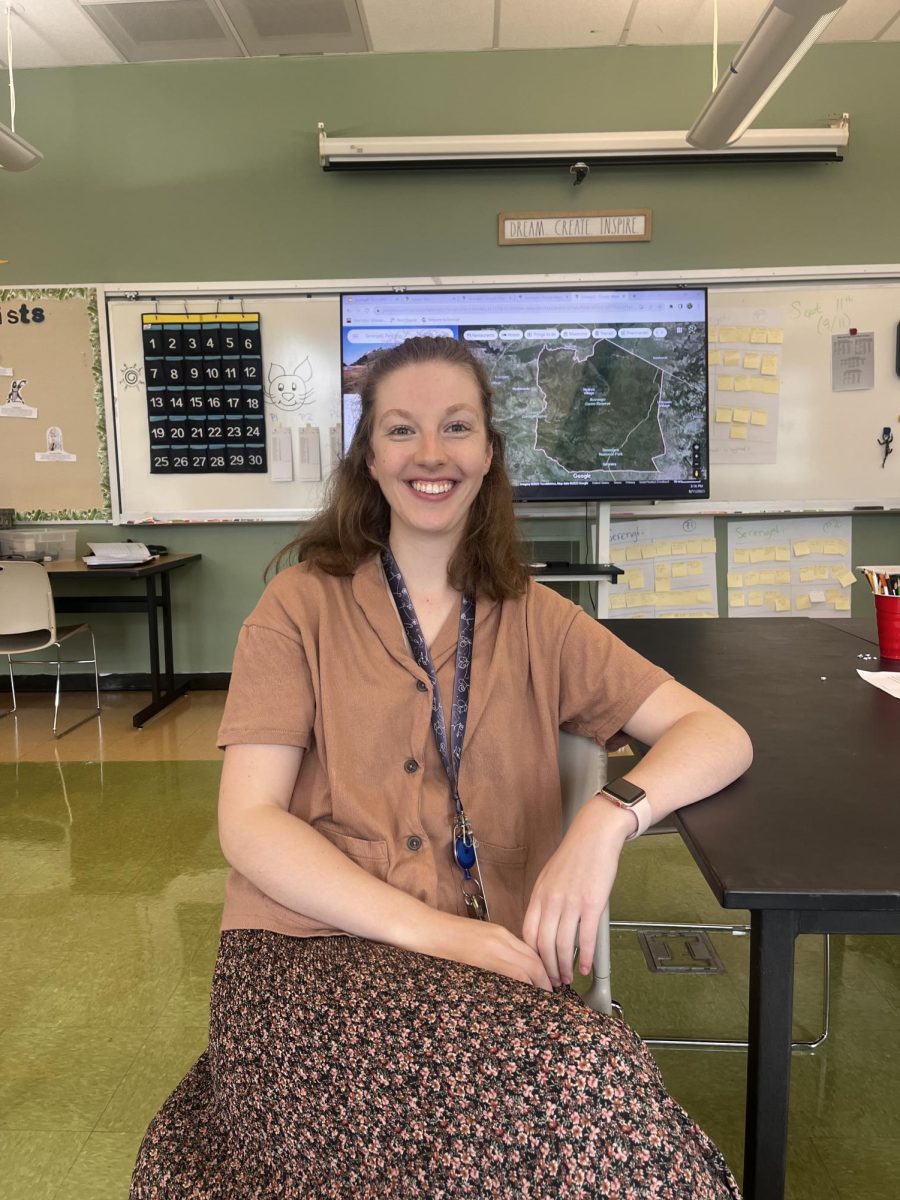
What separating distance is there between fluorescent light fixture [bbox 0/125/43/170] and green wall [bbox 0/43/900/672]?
846 millimetres

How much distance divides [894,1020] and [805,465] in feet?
9.94

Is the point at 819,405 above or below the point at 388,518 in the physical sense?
above

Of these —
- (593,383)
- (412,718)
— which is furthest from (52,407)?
(412,718)

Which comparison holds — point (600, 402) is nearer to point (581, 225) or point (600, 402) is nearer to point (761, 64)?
point (581, 225)

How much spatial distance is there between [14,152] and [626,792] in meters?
3.58

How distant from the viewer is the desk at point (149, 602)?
366cm

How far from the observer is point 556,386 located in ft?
12.1

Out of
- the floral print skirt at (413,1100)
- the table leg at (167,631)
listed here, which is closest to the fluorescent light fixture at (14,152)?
the table leg at (167,631)

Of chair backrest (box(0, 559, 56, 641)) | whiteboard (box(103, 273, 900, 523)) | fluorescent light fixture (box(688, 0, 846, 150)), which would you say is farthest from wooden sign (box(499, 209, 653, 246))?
chair backrest (box(0, 559, 56, 641))

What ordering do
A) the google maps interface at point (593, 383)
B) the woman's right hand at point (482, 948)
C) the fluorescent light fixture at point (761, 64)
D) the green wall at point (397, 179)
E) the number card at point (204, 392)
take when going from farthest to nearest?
the number card at point (204, 392) → the green wall at point (397, 179) → the google maps interface at point (593, 383) → the fluorescent light fixture at point (761, 64) → the woman's right hand at point (482, 948)

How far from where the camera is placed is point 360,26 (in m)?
3.65

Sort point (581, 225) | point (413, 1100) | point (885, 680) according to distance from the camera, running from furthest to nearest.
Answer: point (581, 225) → point (885, 680) → point (413, 1100)

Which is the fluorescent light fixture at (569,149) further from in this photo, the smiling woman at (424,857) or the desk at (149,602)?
the smiling woman at (424,857)

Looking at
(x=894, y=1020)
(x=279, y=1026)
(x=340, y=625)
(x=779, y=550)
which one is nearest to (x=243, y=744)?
(x=340, y=625)
